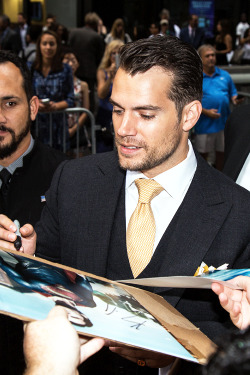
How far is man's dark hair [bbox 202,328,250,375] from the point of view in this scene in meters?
0.83

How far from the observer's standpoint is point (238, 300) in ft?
5.83

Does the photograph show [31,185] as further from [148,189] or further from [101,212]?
[148,189]

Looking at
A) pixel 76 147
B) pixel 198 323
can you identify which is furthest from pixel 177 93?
pixel 76 147

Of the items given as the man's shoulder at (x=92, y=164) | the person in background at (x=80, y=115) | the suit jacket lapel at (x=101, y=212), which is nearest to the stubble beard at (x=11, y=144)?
the man's shoulder at (x=92, y=164)

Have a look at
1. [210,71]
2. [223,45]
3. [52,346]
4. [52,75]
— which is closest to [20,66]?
[52,346]

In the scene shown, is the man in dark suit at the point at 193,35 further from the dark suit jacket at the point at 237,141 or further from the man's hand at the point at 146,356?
the man's hand at the point at 146,356

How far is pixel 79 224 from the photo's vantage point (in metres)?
2.35

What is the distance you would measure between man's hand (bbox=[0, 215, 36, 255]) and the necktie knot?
1.69ft

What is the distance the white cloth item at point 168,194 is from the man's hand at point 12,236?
1.44 feet

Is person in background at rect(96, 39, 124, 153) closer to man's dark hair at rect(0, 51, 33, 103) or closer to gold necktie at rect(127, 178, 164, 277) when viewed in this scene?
man's dark hair at rect(0, 51, 33, 103)

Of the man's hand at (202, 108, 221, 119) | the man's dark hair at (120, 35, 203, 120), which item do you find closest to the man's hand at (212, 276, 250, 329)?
the man's dark hair at (120, 35, 203, 120)

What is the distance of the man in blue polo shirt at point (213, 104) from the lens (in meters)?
7.05

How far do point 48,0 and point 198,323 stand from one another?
20.7 metres

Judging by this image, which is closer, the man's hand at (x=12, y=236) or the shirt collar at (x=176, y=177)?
the man's hand at (x=12, y=236)
